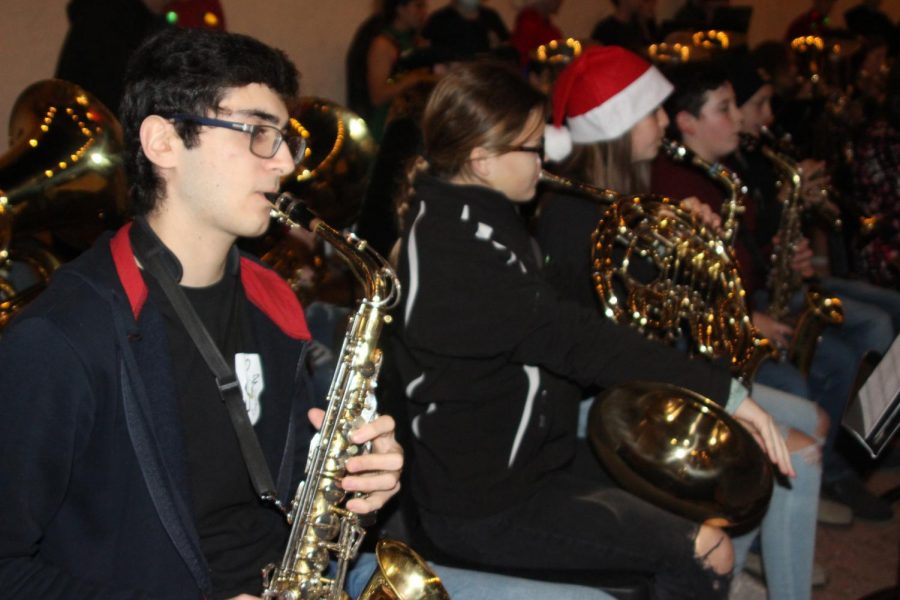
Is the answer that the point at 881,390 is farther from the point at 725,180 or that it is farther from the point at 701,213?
the point at 725,180

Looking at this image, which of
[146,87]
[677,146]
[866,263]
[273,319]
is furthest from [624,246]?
[866,263]

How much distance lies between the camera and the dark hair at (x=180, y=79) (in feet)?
5.27

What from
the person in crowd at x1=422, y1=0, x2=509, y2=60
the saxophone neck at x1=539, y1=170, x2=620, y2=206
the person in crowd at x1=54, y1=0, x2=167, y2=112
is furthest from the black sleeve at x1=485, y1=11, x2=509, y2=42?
the saxophone neck at x1=539, y1=170, x2=620, y2=206

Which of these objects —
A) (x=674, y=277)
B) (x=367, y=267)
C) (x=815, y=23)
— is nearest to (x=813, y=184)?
(x=674, y=277)

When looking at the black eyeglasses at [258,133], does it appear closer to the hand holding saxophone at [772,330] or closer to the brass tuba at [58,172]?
the brass tuba at [58,172]

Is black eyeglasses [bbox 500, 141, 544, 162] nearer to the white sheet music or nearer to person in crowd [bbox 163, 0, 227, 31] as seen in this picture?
the white sheet music

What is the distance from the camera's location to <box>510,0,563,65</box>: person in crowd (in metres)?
6.64

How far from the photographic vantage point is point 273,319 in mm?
1822

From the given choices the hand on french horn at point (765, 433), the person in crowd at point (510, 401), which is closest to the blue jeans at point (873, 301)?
the hand on french horn at point (765, 433)

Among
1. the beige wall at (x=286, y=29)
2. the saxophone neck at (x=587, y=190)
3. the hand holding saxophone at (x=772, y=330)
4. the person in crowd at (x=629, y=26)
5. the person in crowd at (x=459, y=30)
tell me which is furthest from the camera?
the person in crowd at (x=629, y=26)

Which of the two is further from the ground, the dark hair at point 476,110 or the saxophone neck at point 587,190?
the dark hair at point 476,110

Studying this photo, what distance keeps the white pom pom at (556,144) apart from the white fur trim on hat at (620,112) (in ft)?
0.14

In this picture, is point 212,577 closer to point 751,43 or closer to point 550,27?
point 550,27

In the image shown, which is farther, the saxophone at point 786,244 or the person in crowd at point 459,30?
the person in crowd at point 459,30
